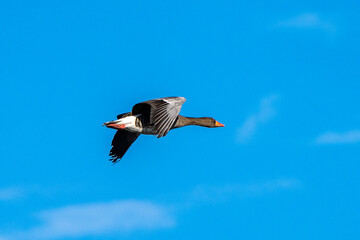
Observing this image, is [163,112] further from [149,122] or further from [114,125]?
[114,125]

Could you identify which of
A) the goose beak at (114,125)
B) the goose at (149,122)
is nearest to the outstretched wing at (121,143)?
the goose at (149,122)

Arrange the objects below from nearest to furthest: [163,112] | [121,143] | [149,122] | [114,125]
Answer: [163,112], [149,122], [114,125], [121,143]

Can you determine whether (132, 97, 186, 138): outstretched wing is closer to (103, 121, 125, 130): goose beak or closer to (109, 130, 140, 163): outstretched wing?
(103, 121, 125, 130): goose beak

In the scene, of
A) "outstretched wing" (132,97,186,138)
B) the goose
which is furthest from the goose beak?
"outstretched wing" (132,97,186,138)

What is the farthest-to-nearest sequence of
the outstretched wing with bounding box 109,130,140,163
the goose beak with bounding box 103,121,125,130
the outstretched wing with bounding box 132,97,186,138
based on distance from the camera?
the outstretched wing with bounding box 109,130,140,163, the goose beak with bounding box 103,121,125,130, the outstretched wing with bounding box 132,97,186,138

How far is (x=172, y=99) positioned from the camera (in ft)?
97.0

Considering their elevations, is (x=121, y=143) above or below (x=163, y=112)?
above

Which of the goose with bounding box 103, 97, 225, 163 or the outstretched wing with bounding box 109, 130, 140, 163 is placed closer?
the goose with bounding box 103, 97, 225, 163

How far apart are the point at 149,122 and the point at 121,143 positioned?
428 cm

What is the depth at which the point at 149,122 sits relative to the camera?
31016mm

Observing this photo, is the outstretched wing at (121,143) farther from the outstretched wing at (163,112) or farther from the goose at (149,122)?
the outstretched wing at (163,112)

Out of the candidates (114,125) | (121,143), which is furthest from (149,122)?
(121,143)

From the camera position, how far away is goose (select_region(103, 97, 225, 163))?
28.8 meters

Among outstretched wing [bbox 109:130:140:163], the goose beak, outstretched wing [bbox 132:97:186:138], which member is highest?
outstretched wing [bbox 109:130:140:163]
